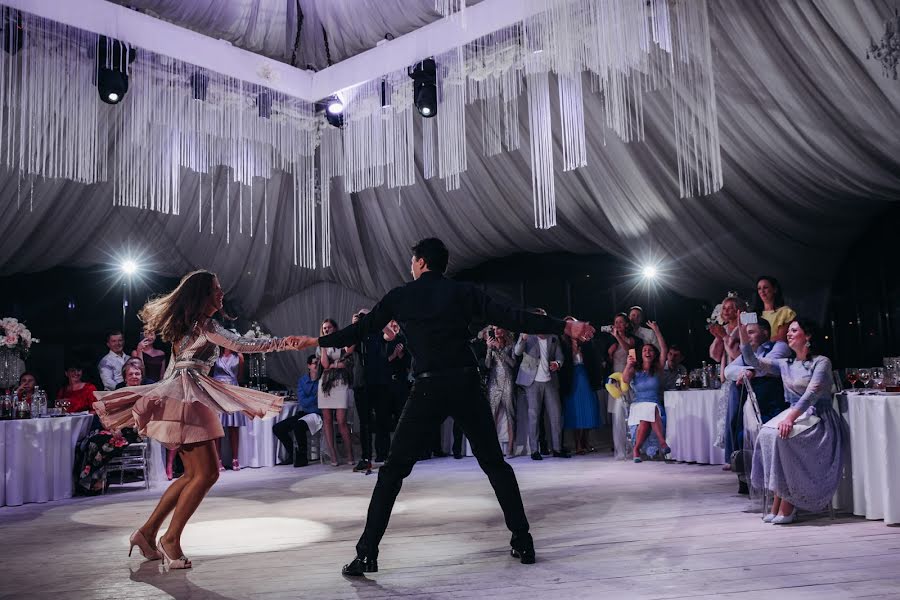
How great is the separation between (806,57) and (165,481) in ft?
21.8

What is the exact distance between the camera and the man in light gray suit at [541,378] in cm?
836

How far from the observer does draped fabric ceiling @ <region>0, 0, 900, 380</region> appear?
5355 millimetres

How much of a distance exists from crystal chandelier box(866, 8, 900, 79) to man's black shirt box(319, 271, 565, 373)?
3.13 m

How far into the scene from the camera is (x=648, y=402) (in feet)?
25.6

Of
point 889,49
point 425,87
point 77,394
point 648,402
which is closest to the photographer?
point 889,49

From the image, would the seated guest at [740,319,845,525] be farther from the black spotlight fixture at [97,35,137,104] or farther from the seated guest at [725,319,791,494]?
the black spotlight fixture at [97,35,137,104]

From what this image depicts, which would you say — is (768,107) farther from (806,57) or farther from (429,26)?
(429,26)

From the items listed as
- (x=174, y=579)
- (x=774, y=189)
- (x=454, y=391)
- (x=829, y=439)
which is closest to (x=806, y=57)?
(x=774, y=189)

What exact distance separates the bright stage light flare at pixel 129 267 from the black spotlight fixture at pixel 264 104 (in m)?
3.20

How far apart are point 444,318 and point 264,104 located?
5.77 metres

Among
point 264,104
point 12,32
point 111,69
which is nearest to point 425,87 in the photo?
point 264,104

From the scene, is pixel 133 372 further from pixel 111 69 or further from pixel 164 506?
pixel 164 506

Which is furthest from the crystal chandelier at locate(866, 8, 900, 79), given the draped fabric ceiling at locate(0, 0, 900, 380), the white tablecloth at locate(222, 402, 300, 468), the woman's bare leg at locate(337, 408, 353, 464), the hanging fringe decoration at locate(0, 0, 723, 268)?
the white tablecloth at locate(222, 402, 300, 468)

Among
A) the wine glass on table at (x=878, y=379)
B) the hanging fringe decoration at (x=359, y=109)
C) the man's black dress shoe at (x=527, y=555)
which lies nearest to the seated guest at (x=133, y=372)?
the hanging fringe decoration at (x=359, y=109)
